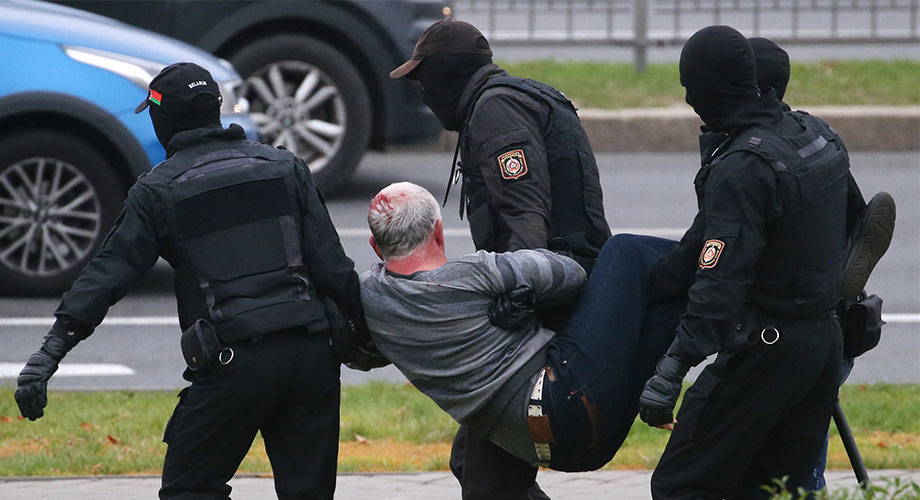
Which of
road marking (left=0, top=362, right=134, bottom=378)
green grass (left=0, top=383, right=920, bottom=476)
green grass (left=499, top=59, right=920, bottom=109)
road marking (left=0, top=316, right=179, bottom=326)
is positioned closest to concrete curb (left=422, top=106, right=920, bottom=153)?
green grass (left=499, top=59, right=920, bottom=109)

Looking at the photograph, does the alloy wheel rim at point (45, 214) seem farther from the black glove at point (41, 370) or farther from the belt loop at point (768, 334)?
the belt loop at point (768, 334)

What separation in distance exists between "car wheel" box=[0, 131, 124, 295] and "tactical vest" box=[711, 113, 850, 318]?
5.24 metres

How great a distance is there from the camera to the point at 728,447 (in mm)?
3898

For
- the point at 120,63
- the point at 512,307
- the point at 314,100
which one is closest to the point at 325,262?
the point at 512,307

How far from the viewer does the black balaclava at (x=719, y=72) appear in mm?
3830

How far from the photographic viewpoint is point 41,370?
12.7ft

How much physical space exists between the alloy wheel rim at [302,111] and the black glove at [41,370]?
6.84 m

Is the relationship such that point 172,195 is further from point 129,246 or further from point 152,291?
point 152,291

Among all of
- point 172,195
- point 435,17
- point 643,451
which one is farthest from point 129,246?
point 435,17

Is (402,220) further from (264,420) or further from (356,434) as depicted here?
(356,434)

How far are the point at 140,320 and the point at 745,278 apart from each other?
5015 millimetres

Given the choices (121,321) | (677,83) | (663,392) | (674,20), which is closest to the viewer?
(663,392)

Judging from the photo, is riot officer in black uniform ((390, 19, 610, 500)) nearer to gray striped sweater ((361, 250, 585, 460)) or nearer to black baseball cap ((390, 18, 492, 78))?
black baseball cap ((390, 18, 492, 78))

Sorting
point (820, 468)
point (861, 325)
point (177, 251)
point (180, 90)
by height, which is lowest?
point (820, 468)
